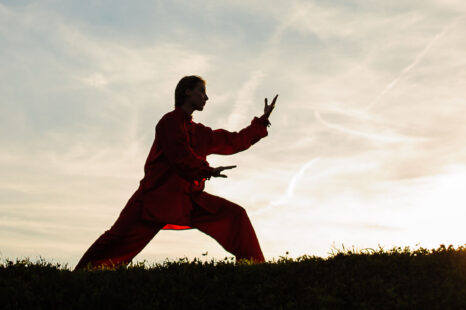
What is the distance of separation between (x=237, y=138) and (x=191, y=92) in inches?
41.7

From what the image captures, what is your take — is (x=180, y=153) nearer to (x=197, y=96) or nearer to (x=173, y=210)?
(x=173, y=210)

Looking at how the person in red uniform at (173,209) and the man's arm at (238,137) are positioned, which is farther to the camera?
the man's arm at (238,137)

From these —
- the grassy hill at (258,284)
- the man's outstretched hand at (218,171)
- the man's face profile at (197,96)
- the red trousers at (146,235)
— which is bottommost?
the grassy hill at (258,284)

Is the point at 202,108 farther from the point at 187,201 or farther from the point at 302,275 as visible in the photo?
the point at 302,275

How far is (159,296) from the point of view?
6.49 meters

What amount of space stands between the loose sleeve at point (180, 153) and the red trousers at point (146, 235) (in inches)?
25.5

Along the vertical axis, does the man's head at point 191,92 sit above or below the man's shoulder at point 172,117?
above

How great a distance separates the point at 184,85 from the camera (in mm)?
8852

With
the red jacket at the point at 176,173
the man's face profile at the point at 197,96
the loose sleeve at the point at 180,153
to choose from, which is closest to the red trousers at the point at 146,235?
the red jacket at the point at 176,173

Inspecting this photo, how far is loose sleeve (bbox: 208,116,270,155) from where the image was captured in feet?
30.0

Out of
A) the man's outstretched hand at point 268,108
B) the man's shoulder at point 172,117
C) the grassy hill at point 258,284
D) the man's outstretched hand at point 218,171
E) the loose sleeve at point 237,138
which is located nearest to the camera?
the grassy hill at point 258,284

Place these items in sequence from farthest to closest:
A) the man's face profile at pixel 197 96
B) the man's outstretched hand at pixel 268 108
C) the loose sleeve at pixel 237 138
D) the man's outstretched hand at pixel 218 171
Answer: the man's outstretched hand at pixel 268 108, the loose sleeve at pixel 237 138, the man's face profile at pixel 197 96, the man's outstretched hand at pixel 218 171

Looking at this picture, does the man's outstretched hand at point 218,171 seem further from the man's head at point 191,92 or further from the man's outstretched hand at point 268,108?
the man's outstretched hand at point 268,108

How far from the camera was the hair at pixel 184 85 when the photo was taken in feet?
29.0
